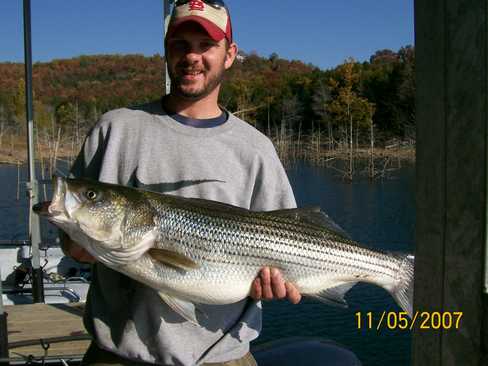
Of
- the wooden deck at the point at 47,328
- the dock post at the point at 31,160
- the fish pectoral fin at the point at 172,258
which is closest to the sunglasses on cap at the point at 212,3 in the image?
the fish pectoral fin at the point at 172,258

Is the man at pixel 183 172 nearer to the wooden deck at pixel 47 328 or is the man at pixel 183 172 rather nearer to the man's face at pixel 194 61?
the man's face at pixel 194 61

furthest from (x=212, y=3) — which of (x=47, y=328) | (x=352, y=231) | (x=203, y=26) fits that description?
(x=352, y=231)

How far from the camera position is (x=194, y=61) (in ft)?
10.1

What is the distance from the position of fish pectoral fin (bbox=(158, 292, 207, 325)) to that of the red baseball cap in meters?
1.46

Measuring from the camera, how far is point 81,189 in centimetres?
285

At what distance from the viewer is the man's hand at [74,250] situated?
2929mm

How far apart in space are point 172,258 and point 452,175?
1551 millimetres

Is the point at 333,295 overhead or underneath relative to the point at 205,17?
underneath

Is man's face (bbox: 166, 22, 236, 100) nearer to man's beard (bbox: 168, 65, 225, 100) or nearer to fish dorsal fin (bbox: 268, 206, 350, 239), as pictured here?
man's beard (bbox: 168, 65, 225, 100)

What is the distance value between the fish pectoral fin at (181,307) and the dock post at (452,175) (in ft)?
4.24

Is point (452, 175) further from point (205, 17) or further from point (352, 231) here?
point (352, 231)

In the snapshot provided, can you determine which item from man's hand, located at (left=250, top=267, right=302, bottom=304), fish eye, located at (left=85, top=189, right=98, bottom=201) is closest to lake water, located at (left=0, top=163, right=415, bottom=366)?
man's hand, located at (left=250, top=267, right=302, bottom=304)

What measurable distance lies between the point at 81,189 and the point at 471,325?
1.97m

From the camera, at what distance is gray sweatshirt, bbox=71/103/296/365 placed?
9.31 ft
